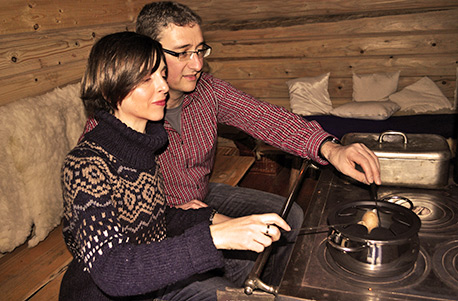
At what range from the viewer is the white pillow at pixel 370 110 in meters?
4.52

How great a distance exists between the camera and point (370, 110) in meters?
4.57

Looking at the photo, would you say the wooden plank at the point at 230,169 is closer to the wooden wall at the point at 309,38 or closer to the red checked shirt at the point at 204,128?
the red checked shirt at the point at 204,128

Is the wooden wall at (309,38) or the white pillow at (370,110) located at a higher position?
the wooden wall at (309,38)

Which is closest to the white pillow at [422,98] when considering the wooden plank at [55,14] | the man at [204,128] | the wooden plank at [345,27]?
the wooden plank at [345,27]

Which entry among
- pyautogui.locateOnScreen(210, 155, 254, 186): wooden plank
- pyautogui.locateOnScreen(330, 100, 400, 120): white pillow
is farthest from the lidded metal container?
pyautogui.locateOnScreen(330, 100, 400, 120): white pillow

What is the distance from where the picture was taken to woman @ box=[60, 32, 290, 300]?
138 cm

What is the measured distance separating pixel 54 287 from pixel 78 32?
2169 mm

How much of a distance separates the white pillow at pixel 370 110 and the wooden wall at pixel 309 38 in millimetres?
438

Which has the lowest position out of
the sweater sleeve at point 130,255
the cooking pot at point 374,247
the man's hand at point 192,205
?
the man's hand at point 192,205

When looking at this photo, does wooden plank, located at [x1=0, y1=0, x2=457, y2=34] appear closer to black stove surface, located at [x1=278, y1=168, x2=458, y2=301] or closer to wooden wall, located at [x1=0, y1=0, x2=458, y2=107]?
wooden wall, located at [x1=0, y1=0, x2=458, y2=107]

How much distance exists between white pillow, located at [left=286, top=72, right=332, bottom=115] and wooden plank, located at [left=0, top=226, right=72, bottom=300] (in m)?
3.25

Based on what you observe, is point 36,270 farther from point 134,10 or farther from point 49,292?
point 134,10

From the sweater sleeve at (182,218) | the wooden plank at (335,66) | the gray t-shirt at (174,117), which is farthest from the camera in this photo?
the wooden plank at (335,66)

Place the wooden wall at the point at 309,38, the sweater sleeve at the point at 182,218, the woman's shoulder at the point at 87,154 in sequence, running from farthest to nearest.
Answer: the wooden wall at the point at 309,38, the sweater sleeve at the point at 182,218, the woman's shoulder at the point at 87,154
